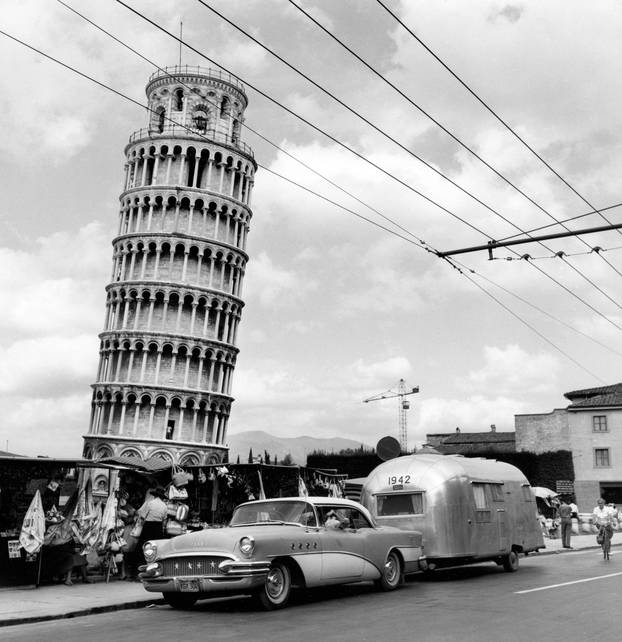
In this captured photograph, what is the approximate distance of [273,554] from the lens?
34.9 ft

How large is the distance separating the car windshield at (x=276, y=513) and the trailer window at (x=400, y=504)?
424 cm

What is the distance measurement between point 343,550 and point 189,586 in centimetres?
282

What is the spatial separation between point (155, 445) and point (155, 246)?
60.5 feet

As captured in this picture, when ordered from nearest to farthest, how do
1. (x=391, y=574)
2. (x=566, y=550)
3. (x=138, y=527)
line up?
1. (x=391, y=574)
2. (x=138, y=527)
3. (x=566, y=550)

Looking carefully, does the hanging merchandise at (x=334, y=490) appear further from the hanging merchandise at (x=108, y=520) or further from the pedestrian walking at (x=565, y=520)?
the hanging merchandise at (x=108, y=520)

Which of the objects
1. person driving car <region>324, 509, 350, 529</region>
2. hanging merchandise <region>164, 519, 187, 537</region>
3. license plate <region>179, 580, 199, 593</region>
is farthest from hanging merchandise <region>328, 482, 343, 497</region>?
license plate <region>179, 580, 199, 593</region>

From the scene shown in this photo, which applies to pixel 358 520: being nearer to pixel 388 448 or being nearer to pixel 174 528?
pixel 174 528

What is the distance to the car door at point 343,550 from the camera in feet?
38.2

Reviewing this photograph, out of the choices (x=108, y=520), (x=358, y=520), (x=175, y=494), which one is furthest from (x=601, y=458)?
(x=108, y=520)

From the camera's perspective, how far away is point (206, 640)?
817 cm

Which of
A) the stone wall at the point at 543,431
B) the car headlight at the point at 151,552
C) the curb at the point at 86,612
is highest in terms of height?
the stone wall at the point at 543,431

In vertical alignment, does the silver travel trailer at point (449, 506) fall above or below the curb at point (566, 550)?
above

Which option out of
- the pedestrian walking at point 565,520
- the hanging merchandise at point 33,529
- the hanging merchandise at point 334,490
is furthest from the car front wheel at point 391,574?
the pedestrian walking at point 565,520

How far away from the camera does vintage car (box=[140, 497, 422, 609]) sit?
1035cm
